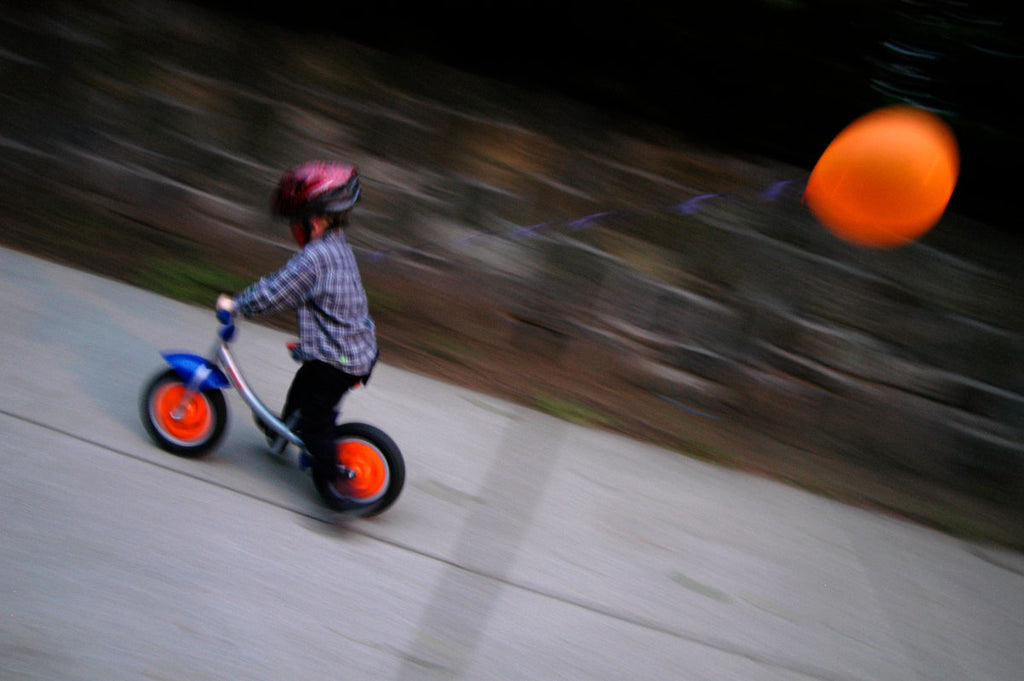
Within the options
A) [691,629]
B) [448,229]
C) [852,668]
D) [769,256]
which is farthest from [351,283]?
[769,256]

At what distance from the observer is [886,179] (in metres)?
4.45

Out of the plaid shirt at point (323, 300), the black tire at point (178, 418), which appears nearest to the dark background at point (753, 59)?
the plaid shirt at point (323, 300)

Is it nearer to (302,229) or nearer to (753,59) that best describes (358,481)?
(302,229)

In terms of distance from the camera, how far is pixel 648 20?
21.5 ft

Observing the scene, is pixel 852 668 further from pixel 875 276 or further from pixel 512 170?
pixel 512 170

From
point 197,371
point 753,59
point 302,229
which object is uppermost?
point 753,59

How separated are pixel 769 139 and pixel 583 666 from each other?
4.82 meters

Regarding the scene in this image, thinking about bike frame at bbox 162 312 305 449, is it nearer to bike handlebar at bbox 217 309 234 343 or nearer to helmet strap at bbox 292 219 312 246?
bike handlebar at bbox 217 309 234 343

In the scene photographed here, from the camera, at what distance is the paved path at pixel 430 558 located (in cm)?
293

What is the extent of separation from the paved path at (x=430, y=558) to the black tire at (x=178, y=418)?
0.08 m

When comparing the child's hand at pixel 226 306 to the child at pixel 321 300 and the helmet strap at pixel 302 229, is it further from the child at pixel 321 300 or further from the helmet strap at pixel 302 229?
the helmet strap at pixel 302 229

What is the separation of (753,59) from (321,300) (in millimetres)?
4432

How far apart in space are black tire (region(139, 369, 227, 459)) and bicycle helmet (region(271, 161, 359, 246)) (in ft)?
2.94

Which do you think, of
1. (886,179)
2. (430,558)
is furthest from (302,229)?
(886,179)
